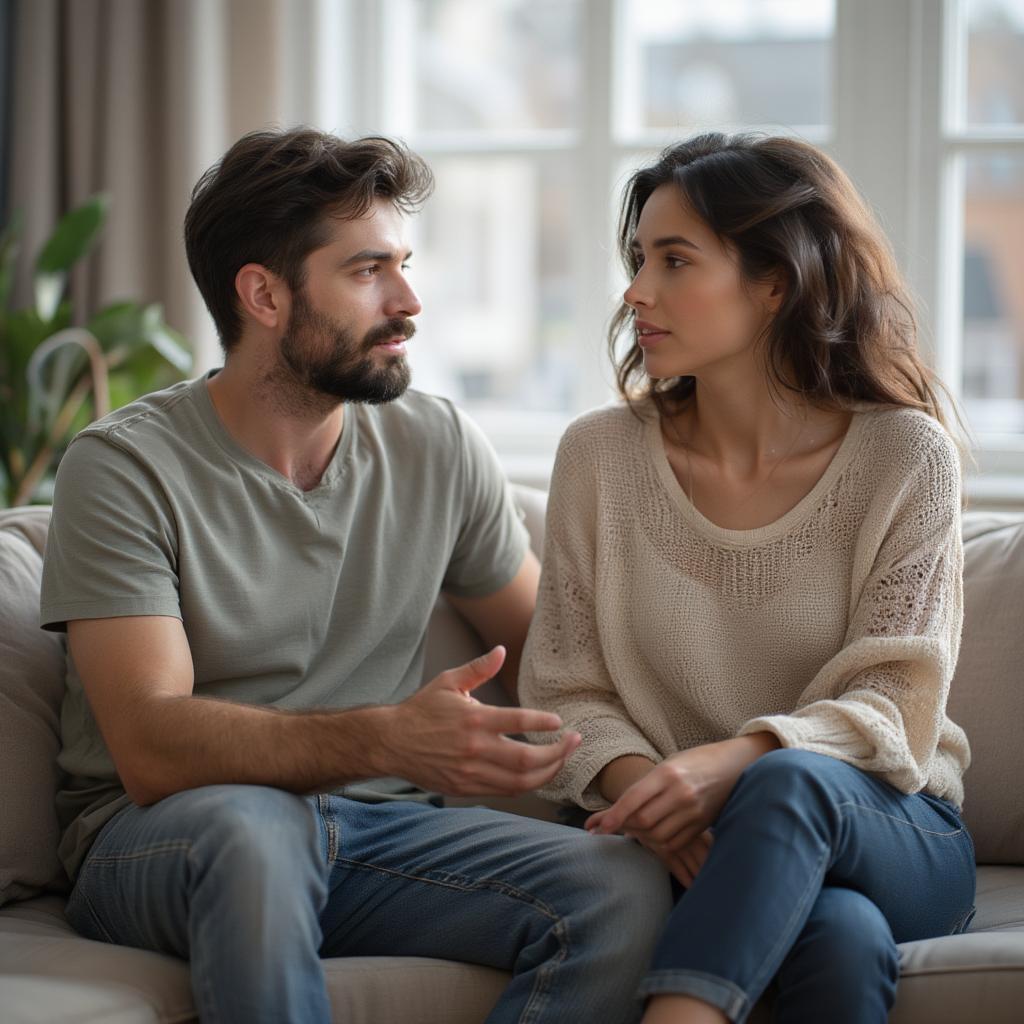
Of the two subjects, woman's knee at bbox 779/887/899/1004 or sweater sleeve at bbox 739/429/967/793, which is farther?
sweater sleeve at bbox 739/429/967/793

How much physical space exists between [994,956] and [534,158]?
2.28m

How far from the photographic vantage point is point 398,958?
62.7 inches

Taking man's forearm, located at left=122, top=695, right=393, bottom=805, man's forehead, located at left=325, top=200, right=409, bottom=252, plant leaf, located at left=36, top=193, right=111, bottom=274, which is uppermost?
plant leaf, located at left=36, top=193, right=111, bottom=274

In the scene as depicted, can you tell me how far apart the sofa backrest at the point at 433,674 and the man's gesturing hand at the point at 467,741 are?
56cm

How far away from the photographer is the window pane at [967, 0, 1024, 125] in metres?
2.99

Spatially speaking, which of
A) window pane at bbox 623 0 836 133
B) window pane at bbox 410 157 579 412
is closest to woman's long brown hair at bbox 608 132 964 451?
window pane at bbox 623 0 836 133

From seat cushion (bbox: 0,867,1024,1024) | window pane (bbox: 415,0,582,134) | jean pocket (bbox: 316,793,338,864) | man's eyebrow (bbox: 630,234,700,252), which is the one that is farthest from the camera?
window pane (bbox: 415,0,582,134)

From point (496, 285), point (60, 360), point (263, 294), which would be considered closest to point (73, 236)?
point (60, 360)

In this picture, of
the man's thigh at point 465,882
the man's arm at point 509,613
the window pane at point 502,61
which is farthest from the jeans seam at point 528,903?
the window pane at point 502,61

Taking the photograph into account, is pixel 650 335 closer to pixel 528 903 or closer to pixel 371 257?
pixel 371 257

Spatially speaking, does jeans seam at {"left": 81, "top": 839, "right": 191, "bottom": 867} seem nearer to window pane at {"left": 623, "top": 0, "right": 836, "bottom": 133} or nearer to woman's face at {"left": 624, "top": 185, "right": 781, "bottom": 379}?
woman's face at {"left": 624, "top": 185, "right": 781, "bottom": 379}

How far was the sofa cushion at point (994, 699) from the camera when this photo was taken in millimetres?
1891

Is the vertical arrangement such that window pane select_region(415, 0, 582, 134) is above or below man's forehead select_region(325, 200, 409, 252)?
above

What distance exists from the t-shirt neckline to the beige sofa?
343 millimetres
